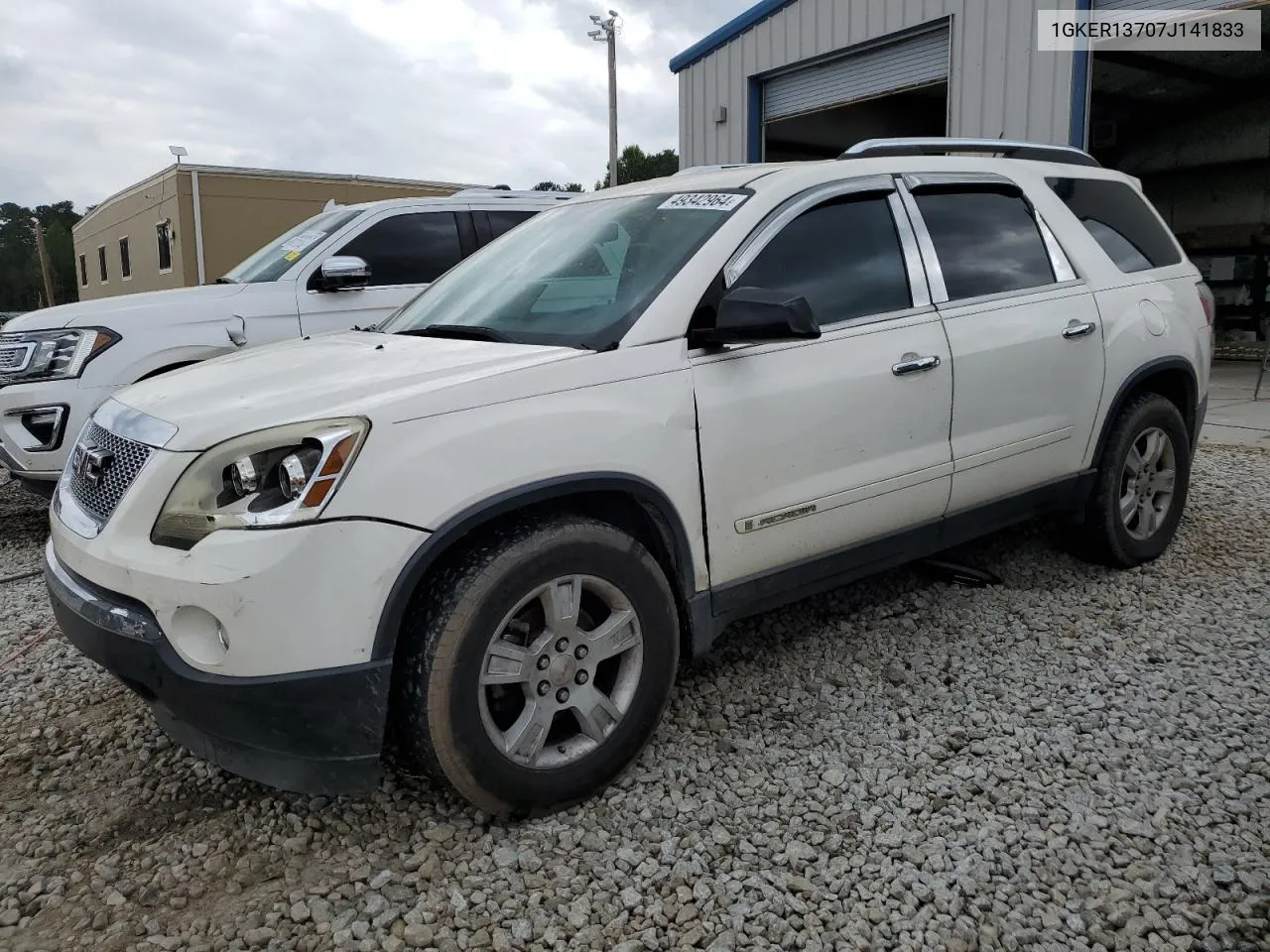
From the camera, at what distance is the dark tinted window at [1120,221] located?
430 centimetres

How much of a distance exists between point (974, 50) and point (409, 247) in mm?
6589

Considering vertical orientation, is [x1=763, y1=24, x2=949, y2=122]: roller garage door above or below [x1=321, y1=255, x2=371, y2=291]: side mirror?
above

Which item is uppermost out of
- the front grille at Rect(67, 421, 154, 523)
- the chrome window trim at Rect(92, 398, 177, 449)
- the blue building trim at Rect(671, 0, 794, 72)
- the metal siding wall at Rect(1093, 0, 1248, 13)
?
the blue building trim at Rect(671, 0, 794, 72)

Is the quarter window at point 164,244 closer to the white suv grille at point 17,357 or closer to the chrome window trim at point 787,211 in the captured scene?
the white suv grille at point 17,357

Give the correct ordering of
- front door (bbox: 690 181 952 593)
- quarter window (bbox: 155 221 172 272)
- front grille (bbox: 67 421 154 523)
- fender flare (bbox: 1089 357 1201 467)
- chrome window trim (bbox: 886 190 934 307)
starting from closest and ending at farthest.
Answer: front grille (bbox: 67 421 154 523), front door (bbox: 690 181 952 593), chrome window trim (bbox: 886 190 934 307), fender flare (bbox: 1089 357 1201 467), quarter window (bbox: 155 221 172 272)

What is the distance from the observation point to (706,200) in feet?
10.6

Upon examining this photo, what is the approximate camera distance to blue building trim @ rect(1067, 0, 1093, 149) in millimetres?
9078

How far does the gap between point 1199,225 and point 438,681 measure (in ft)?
67.7

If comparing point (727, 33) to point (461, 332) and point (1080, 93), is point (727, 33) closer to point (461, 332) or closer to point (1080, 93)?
point (1080, 93)

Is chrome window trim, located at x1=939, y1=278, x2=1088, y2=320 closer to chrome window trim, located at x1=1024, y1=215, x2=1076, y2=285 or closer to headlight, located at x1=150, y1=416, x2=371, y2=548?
chrome window trim, located at x1=1024, y1=215, x2=1076, y2=285

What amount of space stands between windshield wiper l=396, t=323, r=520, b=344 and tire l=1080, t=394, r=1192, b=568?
2752mm

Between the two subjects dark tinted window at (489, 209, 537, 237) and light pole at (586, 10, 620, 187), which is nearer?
dark tinted window at (489, 209, 537, 237)

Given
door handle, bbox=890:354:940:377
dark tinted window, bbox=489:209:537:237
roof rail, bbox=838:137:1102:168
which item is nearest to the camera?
door handle, bbox=890:354:940:377

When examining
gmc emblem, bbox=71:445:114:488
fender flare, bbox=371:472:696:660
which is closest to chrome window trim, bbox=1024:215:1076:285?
fender flare, bbox=371:472:696:660
